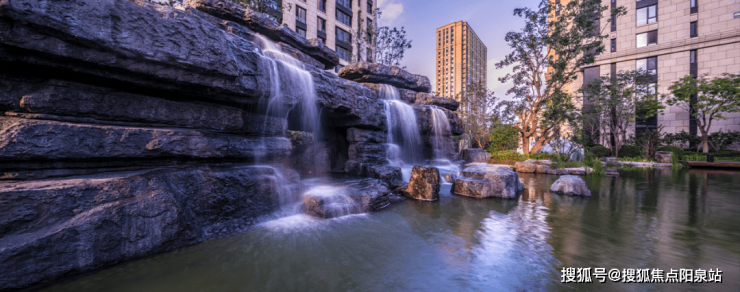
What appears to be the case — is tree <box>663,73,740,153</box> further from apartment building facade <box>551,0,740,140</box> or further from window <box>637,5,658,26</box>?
window <box>637,5,658,26</box>

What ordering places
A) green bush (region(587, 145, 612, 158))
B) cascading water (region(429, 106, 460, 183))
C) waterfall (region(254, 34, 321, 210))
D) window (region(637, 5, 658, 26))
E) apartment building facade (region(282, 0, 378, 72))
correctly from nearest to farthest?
waterfall (region(254, 34, 321, 210)) < cascading water (region(429, 106, 460, 183)) < green bush (region(587, 145, 612, 158)) < apartment building facade (region(282, 0, 378, 72)) < window (region(637, 5, 658, 26))

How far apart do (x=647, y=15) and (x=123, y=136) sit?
4494 centimetres

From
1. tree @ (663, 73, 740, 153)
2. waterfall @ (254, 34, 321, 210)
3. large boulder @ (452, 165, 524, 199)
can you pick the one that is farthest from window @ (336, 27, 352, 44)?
tree @ (663, 73, 740, 153)

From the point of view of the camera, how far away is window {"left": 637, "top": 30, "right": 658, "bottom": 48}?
2709 cm

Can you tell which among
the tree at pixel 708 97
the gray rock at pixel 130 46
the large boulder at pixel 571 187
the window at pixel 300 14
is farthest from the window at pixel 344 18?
the tree at pixel 708 97

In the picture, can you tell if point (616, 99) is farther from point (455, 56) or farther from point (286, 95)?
point (455, 56)

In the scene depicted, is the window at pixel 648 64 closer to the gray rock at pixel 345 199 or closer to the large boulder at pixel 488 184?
the large boulder at pixel 488 184

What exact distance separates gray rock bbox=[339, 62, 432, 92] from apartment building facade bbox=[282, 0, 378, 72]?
10.7 meters

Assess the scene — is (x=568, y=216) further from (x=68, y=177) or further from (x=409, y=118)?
(x=68, y=177)

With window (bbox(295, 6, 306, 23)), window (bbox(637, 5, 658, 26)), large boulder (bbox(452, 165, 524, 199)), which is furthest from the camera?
window (bbox(637, 5, 658, 26))

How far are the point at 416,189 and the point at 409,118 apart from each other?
5466mm

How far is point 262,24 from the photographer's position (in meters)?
9.59

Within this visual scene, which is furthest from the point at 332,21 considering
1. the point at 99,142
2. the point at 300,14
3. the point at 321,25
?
the point at 99,142

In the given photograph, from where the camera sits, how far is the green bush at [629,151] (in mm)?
21453
